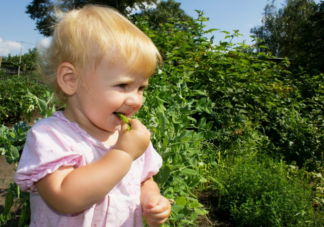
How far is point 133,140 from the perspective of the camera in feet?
3.12

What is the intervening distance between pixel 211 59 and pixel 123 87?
2823 millimetres

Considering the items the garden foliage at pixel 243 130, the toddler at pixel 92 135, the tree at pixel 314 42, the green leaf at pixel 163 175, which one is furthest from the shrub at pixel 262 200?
the tree at pixel 314 42

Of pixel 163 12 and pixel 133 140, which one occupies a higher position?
pixel 163 12

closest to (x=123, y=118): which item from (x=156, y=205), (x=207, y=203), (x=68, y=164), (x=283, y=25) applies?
(x=68, y=164)

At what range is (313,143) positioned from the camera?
11.5 ft

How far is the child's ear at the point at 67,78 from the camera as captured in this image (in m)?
0.99

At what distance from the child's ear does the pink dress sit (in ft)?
0.35

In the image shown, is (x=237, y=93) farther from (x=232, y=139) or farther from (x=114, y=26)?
(x=114, y=26)

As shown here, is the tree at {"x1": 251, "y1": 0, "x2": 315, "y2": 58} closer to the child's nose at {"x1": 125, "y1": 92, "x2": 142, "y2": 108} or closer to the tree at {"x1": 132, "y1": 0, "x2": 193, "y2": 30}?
the tree at {"x1": 132, "y1": 0, "x2": 193, "y2": 30}

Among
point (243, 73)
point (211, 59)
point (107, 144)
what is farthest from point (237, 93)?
point (107, 144)

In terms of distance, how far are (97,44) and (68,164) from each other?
407mm

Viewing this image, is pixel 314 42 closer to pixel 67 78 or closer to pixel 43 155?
pixel 67 78

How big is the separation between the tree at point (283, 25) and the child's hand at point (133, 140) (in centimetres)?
3714

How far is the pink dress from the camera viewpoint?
33.4 inches
